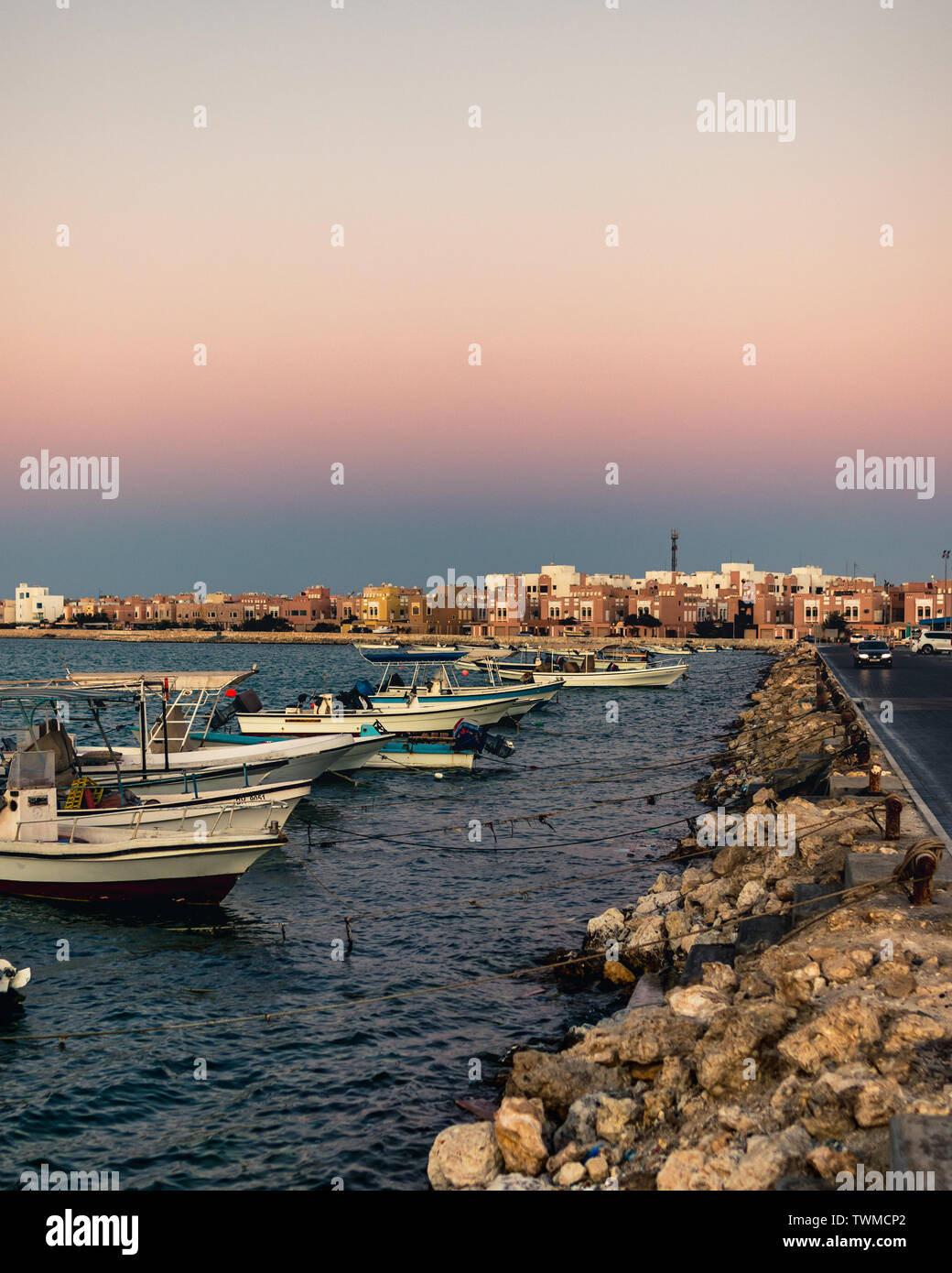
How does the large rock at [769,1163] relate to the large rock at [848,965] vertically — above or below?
below

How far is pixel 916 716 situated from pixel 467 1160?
2422 centimetres

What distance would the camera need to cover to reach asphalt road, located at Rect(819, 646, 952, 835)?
17.5 meters

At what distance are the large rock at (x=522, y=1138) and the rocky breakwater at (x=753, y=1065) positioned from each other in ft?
0.04

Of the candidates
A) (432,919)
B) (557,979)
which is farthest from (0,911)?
(557,979)

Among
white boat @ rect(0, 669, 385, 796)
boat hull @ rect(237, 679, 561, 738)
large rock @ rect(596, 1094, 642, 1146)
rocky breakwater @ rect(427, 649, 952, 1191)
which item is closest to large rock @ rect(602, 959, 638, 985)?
rocky breakwater @ rect(427, 649, 952, 1191)

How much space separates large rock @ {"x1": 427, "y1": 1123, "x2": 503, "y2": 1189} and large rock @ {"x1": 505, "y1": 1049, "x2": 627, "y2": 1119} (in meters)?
0.66

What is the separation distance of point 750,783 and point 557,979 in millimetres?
12859

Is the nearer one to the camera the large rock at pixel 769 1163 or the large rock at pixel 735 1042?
the large rock at pixel 769 1163

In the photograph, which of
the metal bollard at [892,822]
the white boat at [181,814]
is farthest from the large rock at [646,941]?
the white boat at [181,814]

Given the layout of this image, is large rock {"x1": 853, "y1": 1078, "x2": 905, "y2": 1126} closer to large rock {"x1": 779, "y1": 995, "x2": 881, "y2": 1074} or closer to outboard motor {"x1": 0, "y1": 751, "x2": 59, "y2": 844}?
large rock {"x1": 779, "y1": 995, "x2": 881, "y2": 1074}

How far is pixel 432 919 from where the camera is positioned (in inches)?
669

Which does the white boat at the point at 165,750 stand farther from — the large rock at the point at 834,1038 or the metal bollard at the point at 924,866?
the large rock at the point at 834,1038

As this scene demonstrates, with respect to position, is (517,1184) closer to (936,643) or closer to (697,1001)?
(697,1001)

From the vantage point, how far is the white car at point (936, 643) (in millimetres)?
66250
